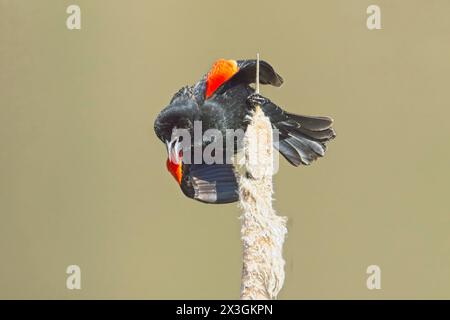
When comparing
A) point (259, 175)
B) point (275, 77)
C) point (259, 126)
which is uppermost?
point (275, 77)

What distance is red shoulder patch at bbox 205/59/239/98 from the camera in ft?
12.1

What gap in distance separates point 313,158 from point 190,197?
69 cm

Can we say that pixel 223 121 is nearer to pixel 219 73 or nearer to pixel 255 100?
pixel 219 73

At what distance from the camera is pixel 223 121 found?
367 centimetres

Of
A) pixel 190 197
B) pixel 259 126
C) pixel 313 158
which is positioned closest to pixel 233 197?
pixel 190 197

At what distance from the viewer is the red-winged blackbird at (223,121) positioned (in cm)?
364

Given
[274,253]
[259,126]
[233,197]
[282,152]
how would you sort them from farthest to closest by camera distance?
[282,152]
[233,197]
[259,126]
[274,253]

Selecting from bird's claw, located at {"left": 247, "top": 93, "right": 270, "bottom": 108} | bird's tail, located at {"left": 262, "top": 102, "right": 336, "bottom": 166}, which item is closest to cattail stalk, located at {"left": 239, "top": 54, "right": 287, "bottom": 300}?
bird's claw, located at {"left": 247, "top": 93, "right": 270, "bottom": 108}

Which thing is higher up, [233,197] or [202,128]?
[202,128]

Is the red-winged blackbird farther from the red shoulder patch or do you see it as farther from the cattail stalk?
the cattail stalk

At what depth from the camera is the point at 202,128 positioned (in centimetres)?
368

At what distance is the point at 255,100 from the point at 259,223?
68cm

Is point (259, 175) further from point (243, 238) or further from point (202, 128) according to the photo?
point (202, 128)

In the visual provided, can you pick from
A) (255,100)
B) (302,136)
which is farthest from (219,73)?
(255,100)
